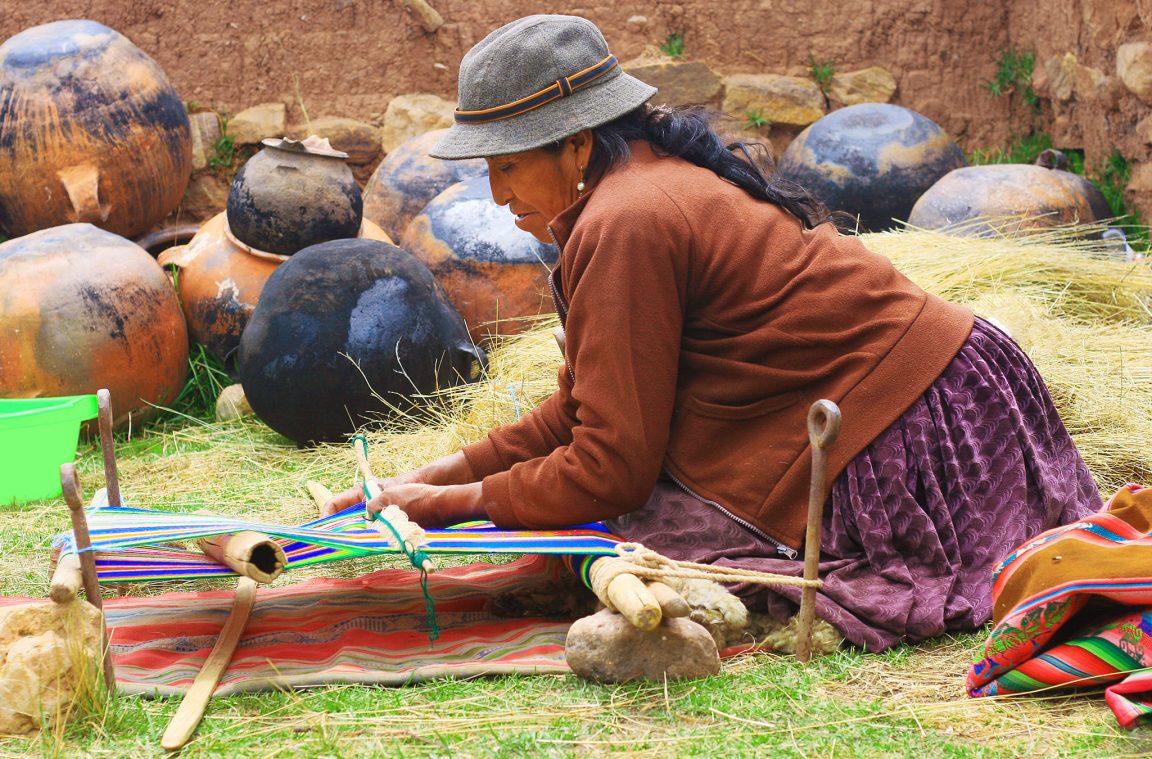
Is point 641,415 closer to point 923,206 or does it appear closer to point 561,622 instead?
point 561,622

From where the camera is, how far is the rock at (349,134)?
23.3 ft

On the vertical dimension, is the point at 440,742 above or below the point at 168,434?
above

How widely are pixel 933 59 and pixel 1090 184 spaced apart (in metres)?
2.00

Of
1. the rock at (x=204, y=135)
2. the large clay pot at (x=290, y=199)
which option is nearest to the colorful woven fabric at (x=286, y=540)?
the large clay pot at (x=290, y=199)

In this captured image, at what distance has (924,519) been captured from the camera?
92.3 inches

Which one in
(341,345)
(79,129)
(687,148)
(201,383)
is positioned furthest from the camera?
(79,129)

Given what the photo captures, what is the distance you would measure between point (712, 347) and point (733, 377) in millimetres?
76

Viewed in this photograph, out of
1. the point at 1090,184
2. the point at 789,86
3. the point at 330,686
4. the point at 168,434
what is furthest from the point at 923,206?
the point at 330,686

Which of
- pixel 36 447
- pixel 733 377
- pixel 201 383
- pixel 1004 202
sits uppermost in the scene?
pixel 733 377

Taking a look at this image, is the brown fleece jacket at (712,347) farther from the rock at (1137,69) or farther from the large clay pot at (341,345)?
the rock at (1137,69)

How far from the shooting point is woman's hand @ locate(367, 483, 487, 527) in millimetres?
2455

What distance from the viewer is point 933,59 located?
7.44m

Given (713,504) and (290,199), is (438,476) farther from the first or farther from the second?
(290,199)

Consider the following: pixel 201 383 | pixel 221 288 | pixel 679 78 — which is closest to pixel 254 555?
pixel 221 288
